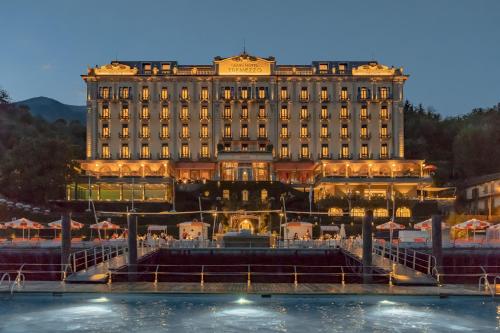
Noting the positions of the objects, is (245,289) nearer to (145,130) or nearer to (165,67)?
(145,130)

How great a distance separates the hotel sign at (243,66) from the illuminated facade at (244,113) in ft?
0.63

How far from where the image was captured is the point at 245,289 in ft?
89.8

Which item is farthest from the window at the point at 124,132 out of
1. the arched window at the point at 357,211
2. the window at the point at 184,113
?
the arched window at the point at 357,211

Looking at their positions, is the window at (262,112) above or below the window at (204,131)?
above

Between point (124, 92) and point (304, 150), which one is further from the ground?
point (124, 92)

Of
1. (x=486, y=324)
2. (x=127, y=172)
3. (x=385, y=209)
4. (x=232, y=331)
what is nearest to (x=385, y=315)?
(x=486, y=324)

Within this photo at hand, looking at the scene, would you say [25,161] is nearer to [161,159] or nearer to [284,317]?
[161,159]

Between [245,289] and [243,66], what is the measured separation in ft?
301

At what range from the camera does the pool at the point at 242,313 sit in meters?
21.2

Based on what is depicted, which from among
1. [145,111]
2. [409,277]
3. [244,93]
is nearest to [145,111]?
[145,111]

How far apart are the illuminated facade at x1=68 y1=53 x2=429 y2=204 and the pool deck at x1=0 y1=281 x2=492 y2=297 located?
8379 centimetres

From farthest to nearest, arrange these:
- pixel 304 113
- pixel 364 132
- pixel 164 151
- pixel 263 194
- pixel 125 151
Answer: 1. pixel 304 113
2. pixel 364 132
3. pixel 164 151
4. pixel 125 151
5. pixel 263 194

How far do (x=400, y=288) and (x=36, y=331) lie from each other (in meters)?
16.3

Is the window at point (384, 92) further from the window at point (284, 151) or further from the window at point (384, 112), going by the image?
the window at point (284, 151)
